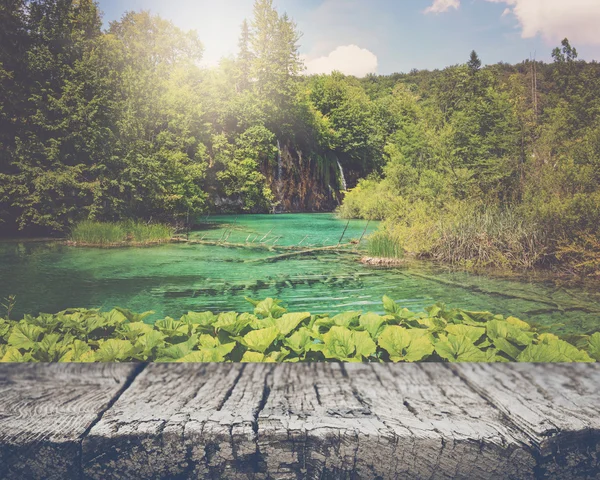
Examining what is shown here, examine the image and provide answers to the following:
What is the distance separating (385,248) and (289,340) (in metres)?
6.75

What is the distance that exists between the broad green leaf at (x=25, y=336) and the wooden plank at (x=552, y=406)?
4.95ft

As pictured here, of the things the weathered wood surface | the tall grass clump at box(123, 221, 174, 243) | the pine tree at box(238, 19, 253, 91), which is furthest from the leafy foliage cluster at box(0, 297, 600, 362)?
the tall grass clump at box(123, 221, 174, 243)

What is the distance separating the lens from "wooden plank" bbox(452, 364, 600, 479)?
Answer: 820mm

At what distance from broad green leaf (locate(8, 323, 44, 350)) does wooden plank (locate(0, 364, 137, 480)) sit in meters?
0.78

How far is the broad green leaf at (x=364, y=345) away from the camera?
57.5 inches

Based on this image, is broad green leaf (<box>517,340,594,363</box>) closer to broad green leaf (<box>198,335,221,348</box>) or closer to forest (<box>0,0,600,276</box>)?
broad green leaf (<box>198,335,221,348</box>)

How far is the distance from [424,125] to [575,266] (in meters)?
5.94

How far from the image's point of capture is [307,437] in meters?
0.80

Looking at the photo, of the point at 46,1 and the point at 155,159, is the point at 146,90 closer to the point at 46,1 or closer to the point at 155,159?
the point at 155,159

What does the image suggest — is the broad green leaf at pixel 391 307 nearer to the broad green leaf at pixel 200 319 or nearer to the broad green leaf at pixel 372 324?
the broad green leaf at pixel 372 324

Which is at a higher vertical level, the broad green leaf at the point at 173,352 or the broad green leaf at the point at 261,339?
the broad green leaf at the point at 261,339

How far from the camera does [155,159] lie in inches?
481

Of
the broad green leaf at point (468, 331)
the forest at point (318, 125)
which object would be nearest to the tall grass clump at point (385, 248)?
the forest at point (318, 125)

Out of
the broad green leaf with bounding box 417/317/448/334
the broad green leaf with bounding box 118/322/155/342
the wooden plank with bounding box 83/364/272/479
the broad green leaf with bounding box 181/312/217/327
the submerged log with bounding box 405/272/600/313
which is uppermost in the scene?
the wooden plank with bounding box 83/364/272/479
